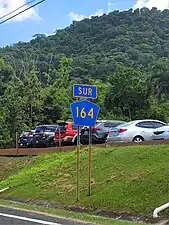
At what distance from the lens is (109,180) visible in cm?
1454

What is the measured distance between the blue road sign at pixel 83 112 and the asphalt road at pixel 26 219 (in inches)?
120

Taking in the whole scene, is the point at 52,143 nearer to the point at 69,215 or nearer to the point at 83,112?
the point at 83,112

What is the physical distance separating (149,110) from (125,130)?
120ft

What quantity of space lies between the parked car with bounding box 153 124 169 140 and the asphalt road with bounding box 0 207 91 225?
35.8 feet

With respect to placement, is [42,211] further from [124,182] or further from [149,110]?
[149,110]

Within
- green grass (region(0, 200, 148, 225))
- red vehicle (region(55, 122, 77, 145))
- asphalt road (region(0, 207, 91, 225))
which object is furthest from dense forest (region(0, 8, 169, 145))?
asphalt road (region(0, 207, 91, 225))

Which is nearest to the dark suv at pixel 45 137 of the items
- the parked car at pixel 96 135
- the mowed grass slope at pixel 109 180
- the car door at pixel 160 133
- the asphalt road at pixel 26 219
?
the parked car at pixel 96 135

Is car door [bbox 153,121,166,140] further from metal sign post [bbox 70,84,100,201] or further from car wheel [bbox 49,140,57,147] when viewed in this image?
metal sign post [bbox 70,84,100,201]

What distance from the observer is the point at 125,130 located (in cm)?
2209

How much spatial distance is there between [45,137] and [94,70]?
55.0 meters

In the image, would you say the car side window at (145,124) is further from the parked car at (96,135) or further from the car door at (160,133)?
the parked car at (96,135)

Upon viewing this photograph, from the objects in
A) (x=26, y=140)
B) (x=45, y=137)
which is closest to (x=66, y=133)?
(x=45, y=137)

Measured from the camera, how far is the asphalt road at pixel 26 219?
34.1 feet

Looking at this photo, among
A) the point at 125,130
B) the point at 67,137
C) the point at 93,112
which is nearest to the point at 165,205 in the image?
the point at 93,112
